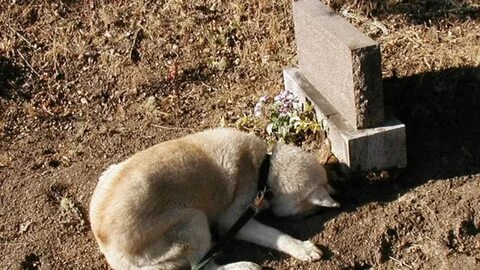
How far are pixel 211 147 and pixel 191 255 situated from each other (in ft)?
2.34

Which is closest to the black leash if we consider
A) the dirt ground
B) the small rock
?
the dirt ground

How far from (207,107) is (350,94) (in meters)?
1.70

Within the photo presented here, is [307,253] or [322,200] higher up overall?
[322,200]

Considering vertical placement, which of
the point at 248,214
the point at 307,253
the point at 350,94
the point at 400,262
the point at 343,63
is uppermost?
the point at 343,63

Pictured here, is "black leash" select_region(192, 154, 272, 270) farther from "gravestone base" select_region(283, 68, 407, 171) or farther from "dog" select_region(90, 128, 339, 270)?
"gravestone base" select_region(283, 68, 407, 171)

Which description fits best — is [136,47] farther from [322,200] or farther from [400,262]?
[400,262]

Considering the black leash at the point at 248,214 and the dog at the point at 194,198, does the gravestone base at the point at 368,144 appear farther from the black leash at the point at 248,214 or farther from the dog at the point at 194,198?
the black leash at the point at 248,214

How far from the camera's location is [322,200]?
4.95 m

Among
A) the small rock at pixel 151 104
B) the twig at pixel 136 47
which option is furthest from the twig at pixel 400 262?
the twig at pixel 136 47

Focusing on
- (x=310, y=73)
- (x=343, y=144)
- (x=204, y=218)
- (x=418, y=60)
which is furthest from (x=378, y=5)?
(x=204, y=218)

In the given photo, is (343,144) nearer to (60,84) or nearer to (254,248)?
(254,248)

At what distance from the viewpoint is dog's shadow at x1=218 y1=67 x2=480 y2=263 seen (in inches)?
197

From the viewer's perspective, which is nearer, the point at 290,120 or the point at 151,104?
the point at 290,120

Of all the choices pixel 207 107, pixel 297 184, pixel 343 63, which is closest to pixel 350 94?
pixel 343 63
